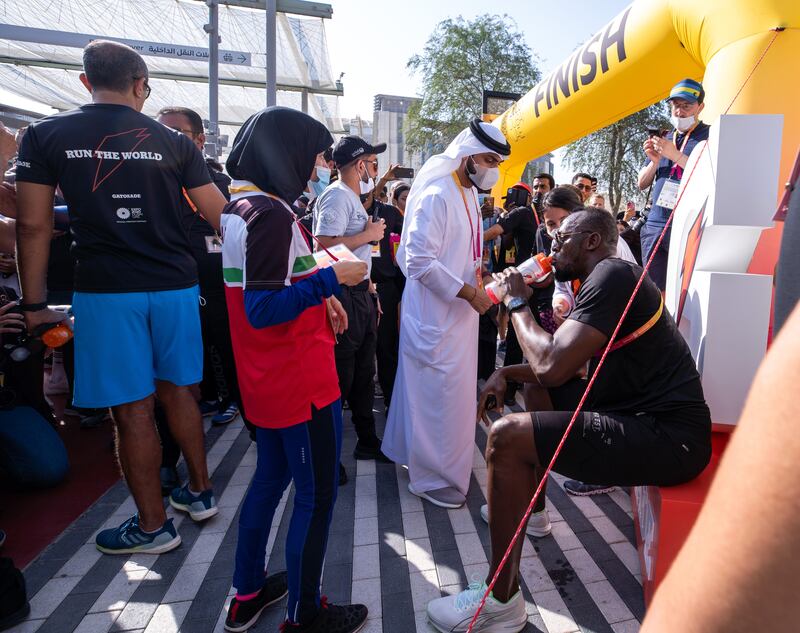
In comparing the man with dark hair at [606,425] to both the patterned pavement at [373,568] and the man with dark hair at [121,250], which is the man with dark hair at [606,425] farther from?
the man with dark hair at [121,250]

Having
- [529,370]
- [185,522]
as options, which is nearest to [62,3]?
[185,522]

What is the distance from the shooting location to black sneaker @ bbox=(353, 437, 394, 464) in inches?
135

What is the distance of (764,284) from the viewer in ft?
6.53

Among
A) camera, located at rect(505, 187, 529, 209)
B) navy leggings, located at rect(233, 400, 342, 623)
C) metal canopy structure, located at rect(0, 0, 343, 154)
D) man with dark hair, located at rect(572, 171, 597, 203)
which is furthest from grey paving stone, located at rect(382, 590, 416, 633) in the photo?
metal canopy structure, located at rect(0, 0, 343, 154)

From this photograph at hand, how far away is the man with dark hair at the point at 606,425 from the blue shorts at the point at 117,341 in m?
1.57

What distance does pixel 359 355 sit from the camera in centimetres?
336

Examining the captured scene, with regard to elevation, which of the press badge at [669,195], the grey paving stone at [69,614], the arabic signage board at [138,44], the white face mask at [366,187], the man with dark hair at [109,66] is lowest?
the grey paving stone at [69,614]

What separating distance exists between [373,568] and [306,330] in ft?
4.05

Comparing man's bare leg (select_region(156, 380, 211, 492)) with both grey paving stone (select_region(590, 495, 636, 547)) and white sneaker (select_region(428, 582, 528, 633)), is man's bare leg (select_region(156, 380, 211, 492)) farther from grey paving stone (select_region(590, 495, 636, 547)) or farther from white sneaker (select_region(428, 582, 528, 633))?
grey paving stone (select_region(590, 495, 636, 547))

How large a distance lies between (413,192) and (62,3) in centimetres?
937

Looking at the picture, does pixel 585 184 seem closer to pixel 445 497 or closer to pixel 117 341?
pixel 445 497

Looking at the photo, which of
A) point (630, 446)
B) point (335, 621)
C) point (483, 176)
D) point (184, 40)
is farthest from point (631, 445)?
point (184, 40)

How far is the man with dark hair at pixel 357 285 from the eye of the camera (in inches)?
121

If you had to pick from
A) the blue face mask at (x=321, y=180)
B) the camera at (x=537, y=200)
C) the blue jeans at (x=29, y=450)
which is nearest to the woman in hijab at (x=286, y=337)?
the blue jeans at (x=29, y=450)
